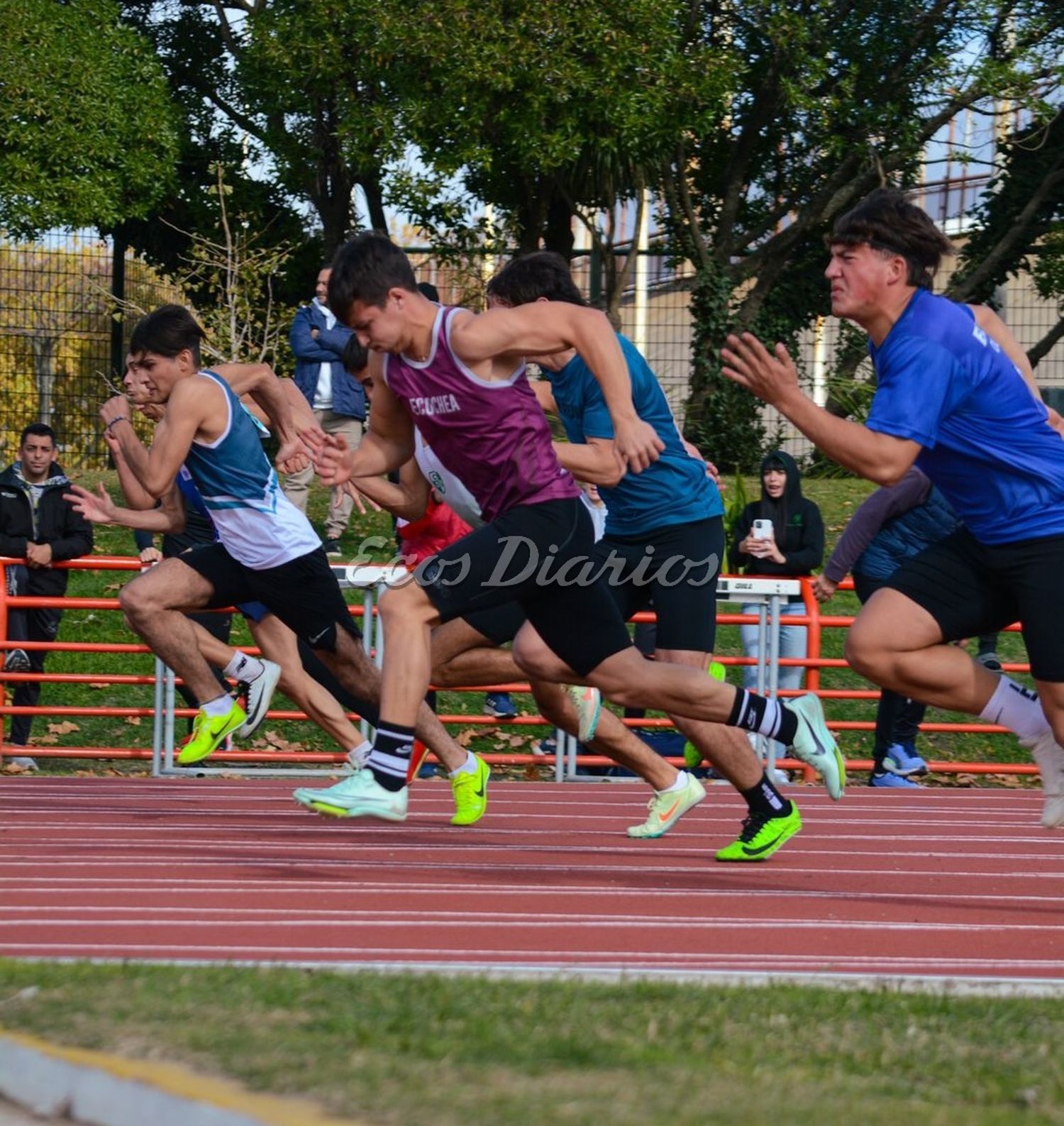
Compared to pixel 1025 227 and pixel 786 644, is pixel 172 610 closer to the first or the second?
pixel 786 644

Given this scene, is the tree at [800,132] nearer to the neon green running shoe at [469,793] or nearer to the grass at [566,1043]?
the neon green running shoe at [469,793]

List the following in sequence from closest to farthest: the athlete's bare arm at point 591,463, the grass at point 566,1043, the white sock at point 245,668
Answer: the grass at point 566,1043 < the athlete's bare arm at point 591,463 < the white sock at point 245,668

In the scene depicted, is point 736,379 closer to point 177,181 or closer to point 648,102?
point 648,102

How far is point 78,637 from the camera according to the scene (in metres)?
14.8

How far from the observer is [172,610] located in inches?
355

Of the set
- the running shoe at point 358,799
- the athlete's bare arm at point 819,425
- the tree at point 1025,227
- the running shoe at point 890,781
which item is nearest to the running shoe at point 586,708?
the running shoe at point 358,799

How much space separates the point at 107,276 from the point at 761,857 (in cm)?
1660

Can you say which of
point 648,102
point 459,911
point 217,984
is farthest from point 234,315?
point 217,984

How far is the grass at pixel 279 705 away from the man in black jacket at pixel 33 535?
72cm

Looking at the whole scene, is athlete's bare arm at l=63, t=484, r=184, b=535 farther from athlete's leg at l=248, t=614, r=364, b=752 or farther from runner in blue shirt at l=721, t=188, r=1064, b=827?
runner in blue shirt at l=721, t=188, r=1064, b=827

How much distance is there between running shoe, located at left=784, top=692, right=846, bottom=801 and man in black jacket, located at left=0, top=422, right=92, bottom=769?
5779mm

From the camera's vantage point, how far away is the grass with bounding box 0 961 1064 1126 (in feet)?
11.0

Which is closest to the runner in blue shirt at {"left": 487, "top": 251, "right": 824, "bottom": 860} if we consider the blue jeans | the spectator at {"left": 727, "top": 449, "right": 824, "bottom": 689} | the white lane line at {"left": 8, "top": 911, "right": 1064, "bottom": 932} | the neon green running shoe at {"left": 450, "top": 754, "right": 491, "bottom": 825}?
the neon green running shoe at {"left": 450, "top": 754, "right": 491, "bottom": 825}

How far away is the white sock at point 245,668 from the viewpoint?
9445 millimetres
